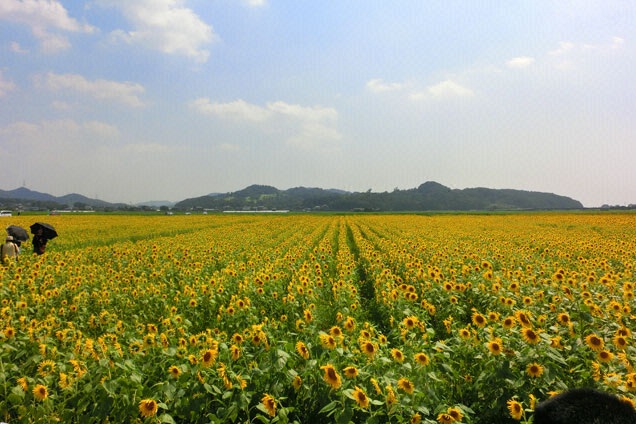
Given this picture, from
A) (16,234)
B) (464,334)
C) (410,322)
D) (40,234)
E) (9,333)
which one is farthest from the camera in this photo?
(40,234)

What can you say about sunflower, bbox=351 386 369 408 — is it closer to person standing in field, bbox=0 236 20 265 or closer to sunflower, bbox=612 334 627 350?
sunflower, bbox=612 334 627 350

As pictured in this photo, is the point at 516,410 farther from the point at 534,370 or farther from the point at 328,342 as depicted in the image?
the point at 328,342

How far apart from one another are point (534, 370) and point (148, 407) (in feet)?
11.2

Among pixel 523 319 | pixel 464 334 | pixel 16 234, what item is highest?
pixel 16 234

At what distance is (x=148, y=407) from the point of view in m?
2.69

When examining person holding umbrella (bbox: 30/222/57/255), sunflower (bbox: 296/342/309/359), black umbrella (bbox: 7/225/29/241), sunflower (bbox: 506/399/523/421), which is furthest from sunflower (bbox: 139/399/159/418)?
person holding umbrella (bbox: 30/222/57/255)

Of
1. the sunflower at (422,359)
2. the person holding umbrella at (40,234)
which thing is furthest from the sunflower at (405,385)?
the person holding umbrella at (40,234)

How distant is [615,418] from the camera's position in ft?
4.56

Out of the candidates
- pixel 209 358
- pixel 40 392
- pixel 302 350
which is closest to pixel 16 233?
pixel 40 392

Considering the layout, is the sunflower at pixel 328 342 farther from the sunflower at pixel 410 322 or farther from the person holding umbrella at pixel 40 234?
the person holding umbrella at pixel 40 234

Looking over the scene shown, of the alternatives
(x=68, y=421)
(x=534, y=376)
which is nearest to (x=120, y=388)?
(x=68, y=421)

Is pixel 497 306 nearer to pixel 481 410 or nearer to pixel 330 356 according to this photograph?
pixel 481 410

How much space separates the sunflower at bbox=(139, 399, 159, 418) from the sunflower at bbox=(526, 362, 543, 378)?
3292mm

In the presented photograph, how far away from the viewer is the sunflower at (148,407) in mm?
2660
